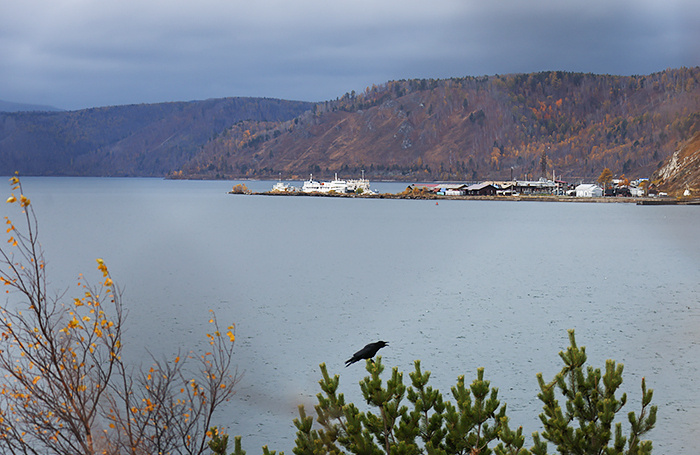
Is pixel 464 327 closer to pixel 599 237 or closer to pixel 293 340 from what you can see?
pixel 293 340

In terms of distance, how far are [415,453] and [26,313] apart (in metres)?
18.1

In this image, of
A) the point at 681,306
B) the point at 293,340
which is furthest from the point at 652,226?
the point at 293,340

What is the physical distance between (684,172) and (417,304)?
108 metres

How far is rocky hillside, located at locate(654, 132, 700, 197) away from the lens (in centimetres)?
11656

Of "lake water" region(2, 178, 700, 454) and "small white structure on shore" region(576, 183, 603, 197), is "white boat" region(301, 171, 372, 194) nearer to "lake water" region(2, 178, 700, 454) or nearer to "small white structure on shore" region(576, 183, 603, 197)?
"small white structure on shore" region(576, 183, 603, 197)

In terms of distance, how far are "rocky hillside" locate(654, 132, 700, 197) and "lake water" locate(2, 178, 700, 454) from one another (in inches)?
2340

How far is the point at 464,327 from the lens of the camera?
22766 millimetres

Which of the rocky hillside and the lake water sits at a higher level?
the rocky hillside

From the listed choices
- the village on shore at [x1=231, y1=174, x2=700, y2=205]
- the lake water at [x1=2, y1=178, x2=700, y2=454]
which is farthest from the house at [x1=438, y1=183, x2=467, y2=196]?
the lake water at [x1=2, y1=178, x2=700, y2=454]

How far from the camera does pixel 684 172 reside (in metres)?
121

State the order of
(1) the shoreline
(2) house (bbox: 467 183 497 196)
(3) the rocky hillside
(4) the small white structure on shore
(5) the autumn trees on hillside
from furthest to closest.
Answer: (2) house (bbox: 467 183 497 196)
(4) the small white structure on shore
(3) the rocky hillside
(1) the shoreline
(5) the autumn trees on hillside

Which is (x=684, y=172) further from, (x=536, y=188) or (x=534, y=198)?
(x=536, y=188)

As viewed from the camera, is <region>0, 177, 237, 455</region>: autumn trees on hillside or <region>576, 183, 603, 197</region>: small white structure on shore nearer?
<region>0, 177, 237, 455</region>: autumn trees on hillside

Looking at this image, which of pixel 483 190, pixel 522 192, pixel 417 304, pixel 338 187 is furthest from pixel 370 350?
pixel 338 187
